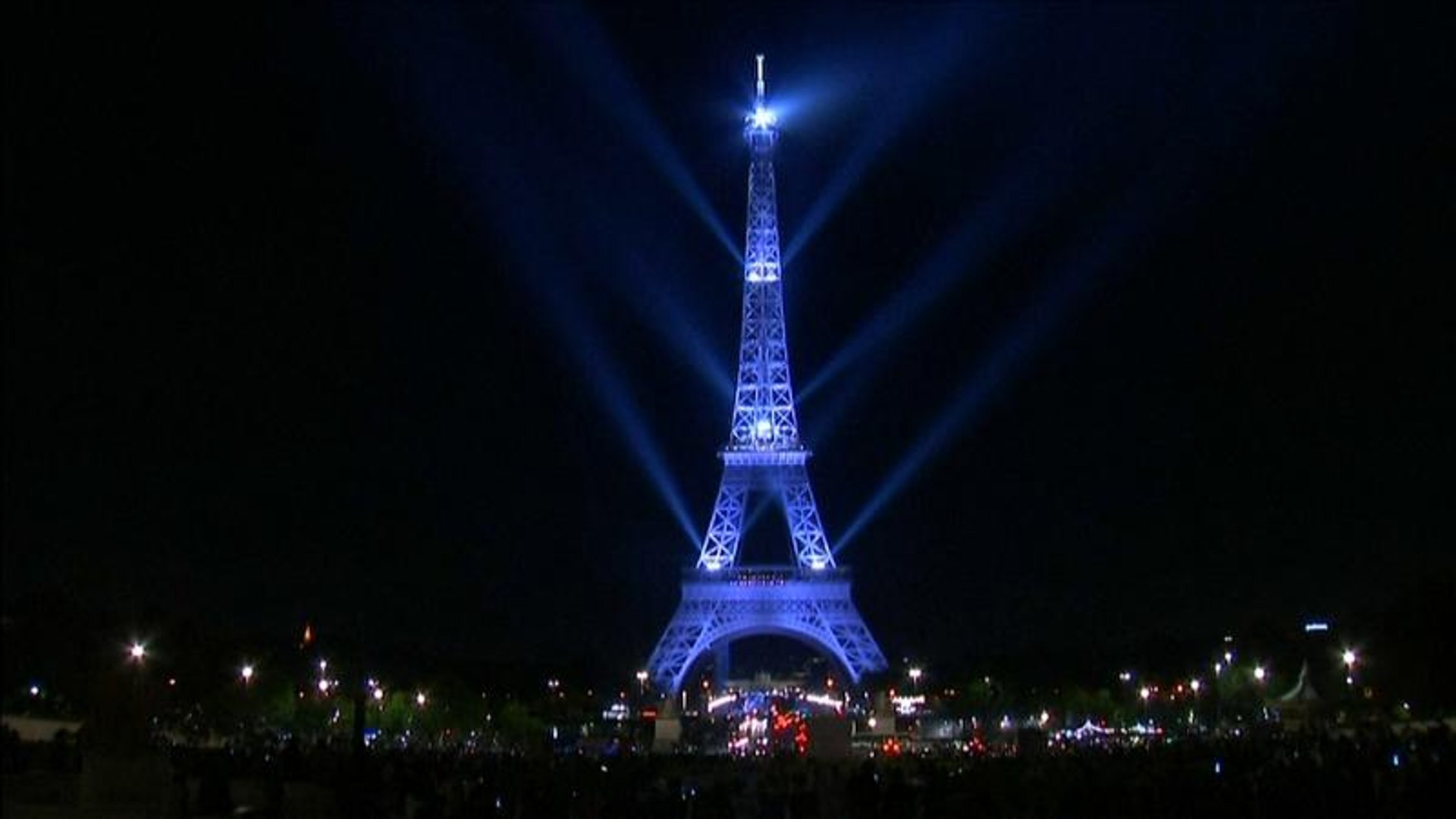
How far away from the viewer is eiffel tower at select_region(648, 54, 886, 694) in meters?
91.5

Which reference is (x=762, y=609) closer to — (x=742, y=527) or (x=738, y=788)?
(x=742, y=527)

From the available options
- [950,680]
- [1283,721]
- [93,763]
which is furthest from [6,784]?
[950,680]

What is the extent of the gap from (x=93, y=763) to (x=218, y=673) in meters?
42.2

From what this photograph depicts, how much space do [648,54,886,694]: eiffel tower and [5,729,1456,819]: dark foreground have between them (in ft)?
193

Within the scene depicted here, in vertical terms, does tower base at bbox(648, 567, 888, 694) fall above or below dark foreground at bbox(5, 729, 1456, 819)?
above

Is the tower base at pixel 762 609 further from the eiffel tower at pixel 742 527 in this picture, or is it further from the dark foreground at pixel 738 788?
the dark foreground at pixel 738 788

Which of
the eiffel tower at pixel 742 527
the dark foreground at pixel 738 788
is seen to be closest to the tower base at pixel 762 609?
the eiffel tower at pixel 742 527

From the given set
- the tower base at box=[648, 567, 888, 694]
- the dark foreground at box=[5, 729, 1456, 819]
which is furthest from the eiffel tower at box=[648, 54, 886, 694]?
the dark foreground at box=[5, 729, 1456, 819]

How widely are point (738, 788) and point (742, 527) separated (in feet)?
204

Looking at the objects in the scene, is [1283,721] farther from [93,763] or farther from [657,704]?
[93,763]

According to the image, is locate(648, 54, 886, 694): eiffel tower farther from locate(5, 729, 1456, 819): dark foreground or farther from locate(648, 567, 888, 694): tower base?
locate(5, 729, 1456, 819): dark foreground

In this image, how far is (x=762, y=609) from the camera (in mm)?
91688

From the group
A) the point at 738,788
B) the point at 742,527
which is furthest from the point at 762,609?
the point at 738,788

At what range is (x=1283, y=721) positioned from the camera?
6069 cm
